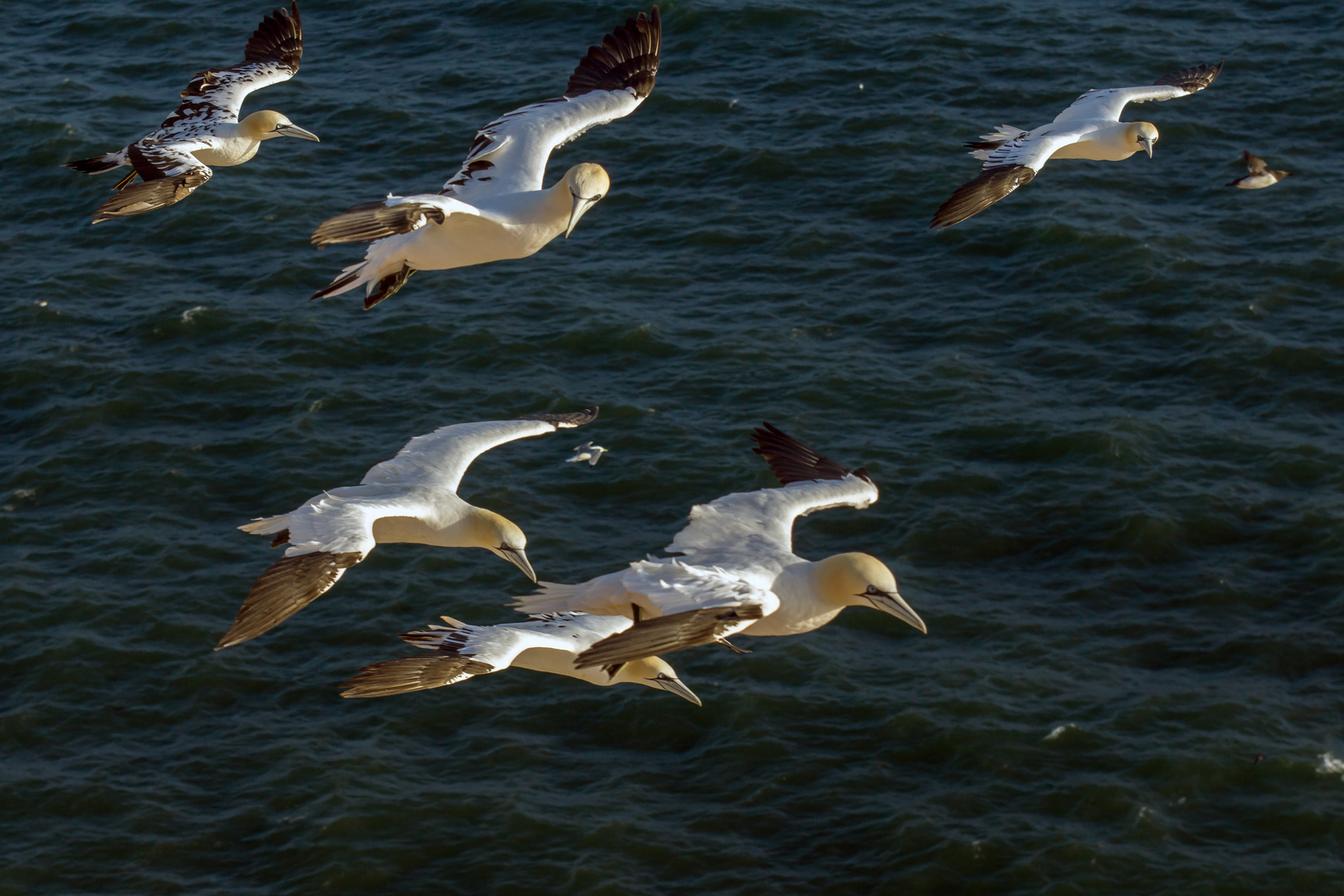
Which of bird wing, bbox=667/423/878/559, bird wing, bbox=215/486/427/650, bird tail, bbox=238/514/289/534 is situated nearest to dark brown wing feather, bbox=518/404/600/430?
bird wing, bbox=667/423/878/559

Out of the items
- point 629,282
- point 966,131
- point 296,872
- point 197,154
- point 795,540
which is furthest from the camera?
point 966,131

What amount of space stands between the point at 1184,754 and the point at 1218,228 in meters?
20.8

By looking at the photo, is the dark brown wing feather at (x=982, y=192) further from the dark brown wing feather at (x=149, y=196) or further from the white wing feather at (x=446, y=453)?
the dark brown wing feather at (x=149, y=196)

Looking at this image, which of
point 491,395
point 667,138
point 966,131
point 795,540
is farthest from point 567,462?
point 966,131

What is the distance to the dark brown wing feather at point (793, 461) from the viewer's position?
2412 centimetres

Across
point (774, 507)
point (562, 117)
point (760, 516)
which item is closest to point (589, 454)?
point (562, 117)

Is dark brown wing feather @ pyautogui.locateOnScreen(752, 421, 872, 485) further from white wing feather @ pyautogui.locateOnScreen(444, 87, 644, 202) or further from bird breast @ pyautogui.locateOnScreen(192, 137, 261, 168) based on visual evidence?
bird breast @ pyautogui.locateOnScreen(192, 137, 261, 168)

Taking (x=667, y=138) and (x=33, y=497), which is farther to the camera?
(x=667, y=138)

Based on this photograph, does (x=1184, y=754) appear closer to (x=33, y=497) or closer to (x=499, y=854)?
(x=499, y=854)

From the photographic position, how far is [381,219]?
19.2 meters

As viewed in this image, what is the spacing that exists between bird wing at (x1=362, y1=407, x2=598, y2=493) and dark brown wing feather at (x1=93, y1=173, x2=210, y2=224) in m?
4.90

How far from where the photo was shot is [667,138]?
56.9 metres

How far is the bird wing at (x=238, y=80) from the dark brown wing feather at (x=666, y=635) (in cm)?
1687

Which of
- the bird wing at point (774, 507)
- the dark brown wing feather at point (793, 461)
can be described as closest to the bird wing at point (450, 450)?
the dark brown wing feather at point (793, 461)
